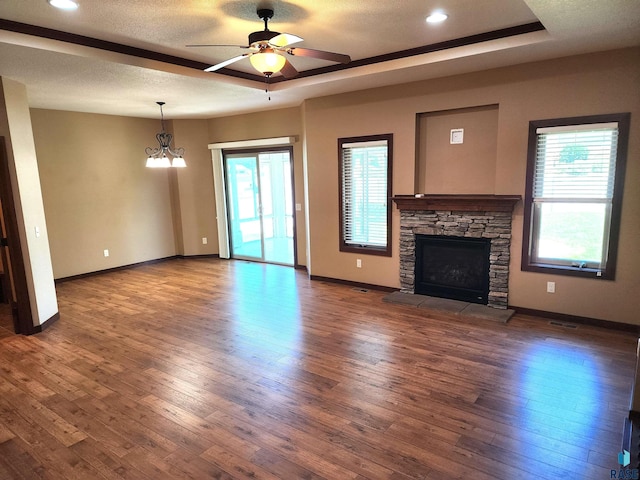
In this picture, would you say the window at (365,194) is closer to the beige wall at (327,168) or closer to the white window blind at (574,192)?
the beige wall at (327,168)

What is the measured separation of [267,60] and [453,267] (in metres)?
3.43

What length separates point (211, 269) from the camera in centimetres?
712

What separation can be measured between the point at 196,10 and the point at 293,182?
4.02m

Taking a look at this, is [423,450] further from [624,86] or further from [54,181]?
[54,181]

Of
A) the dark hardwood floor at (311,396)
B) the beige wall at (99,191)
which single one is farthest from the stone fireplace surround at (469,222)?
the beige wall at (99,191)

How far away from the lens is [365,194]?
558cm

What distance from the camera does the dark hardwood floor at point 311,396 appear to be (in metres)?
2.29

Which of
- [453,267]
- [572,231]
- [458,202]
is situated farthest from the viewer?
[453,267]

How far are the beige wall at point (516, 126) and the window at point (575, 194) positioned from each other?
3.4 inches

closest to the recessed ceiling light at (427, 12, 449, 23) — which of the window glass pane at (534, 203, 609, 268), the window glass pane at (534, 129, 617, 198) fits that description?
the window glass pane at (534, 129, 617, 198)

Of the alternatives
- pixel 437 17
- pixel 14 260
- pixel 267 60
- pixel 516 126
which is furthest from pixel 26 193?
pixel 516 126

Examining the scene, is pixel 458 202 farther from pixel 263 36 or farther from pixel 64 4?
pixel 64 4

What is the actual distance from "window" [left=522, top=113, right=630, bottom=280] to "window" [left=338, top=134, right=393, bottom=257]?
175 cm

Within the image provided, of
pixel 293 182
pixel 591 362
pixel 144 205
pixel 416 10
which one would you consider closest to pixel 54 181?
pixel 144 205
